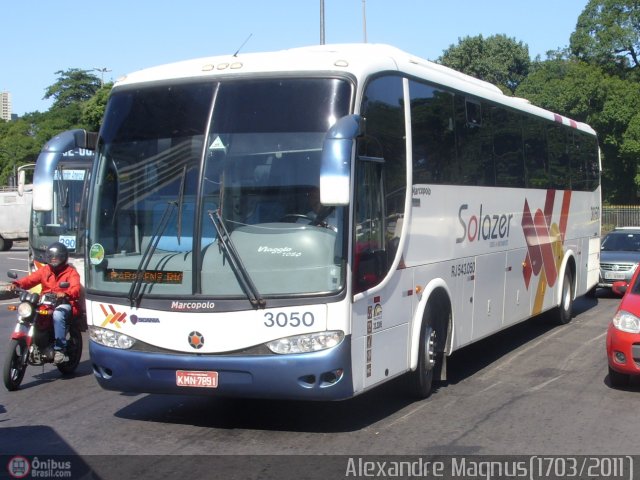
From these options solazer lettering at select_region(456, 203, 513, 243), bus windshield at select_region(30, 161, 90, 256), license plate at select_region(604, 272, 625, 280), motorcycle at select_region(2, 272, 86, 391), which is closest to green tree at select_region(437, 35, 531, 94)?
license plate at select_region(604, 272, 625, 280)

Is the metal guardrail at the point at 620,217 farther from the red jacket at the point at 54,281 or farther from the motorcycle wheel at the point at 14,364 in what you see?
the motorcycle wheel at the point at 14,364

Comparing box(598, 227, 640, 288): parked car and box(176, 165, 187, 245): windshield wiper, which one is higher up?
box(176, 165, 187, 245): windshield wiper

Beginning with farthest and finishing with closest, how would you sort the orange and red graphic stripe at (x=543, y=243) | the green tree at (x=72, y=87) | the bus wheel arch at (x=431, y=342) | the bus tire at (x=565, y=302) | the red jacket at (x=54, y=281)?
the green tree at (x=72, y=87)
the bus tire at (x=565, y=302)
the orange and red graphic stripe at (x=543, y=243)
the red jacket at (x=54, y=281)
the bus wheel arch at (x=431, y=342)

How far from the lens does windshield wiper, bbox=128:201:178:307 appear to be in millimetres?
7727

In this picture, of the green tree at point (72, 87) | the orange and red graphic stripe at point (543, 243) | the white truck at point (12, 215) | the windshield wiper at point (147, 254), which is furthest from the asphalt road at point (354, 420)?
the green tree at point (72, 87)

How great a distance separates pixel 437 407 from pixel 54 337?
15.0 ft

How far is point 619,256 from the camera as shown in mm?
20766

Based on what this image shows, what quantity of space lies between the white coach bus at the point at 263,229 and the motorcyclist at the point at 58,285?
2.36 meters

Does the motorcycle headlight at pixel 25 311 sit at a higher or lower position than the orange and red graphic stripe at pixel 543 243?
lower

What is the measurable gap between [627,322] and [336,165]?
469 centimetres

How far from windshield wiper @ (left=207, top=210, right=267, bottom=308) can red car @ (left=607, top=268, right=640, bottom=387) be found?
4478 millimetres

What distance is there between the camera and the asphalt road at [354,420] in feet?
24.4

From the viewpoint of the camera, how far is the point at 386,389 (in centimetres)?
1007

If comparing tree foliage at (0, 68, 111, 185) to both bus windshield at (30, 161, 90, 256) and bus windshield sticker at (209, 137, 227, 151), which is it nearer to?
bus windshield at (30, 161, 90, 256)
